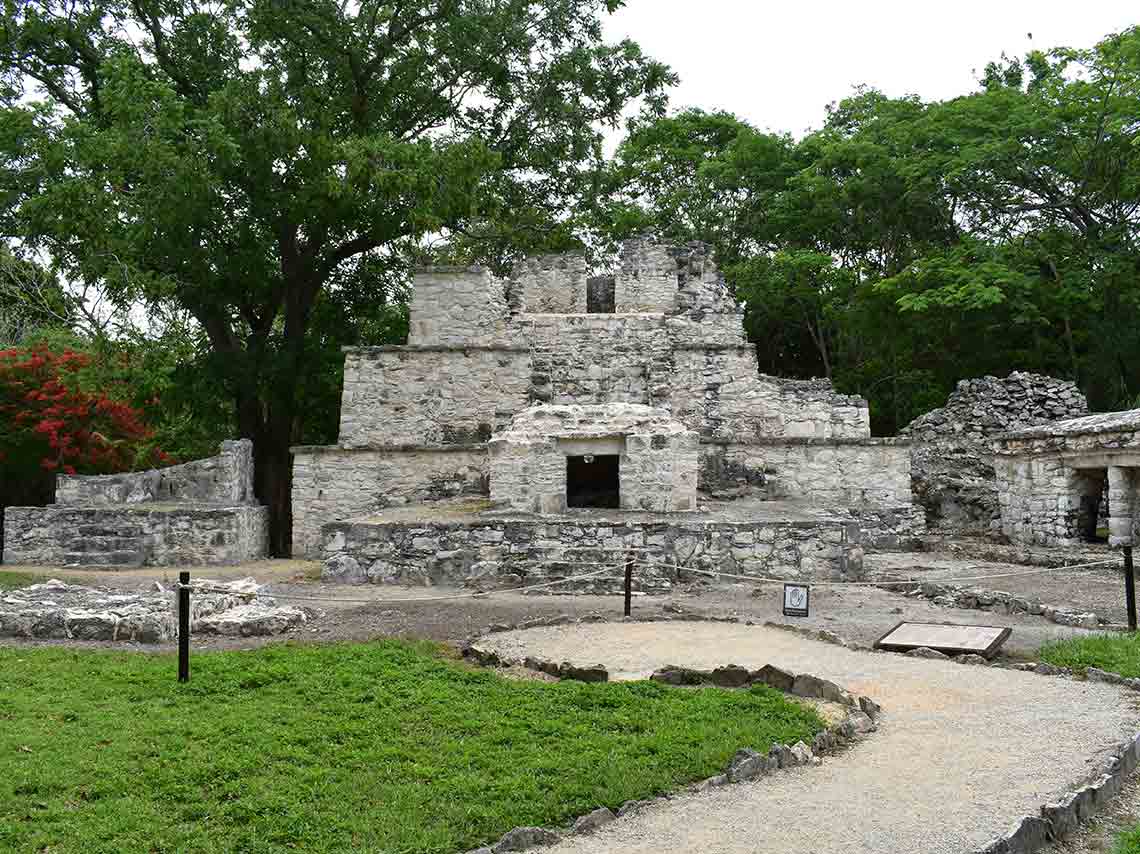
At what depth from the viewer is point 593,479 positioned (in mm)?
15336

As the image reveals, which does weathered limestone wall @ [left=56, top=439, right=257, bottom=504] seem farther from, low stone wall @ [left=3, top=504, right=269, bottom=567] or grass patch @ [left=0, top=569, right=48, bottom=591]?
grass patch @ [left=0, top=569, right=48, bottom=591]

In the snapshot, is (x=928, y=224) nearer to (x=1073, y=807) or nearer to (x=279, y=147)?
(x=279, y=147)

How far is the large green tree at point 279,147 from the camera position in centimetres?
1357

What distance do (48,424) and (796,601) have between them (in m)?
12.4

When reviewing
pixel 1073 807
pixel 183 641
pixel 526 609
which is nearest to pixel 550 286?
pixel 526 609

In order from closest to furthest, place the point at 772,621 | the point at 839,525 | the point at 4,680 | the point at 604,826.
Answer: the point at 604,826, the point at 4,680, the point at 772,621, the point at 839,525

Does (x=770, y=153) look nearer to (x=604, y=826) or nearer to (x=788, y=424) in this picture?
(x=788, y=424)

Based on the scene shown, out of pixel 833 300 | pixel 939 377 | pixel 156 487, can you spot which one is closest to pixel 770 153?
pixel 833 300

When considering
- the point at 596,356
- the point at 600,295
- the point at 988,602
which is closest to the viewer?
the point at 988,602

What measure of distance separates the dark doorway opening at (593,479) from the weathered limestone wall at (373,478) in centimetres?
140

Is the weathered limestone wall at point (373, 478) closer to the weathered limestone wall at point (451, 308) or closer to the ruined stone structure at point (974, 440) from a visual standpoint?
the weathered limestone wall at point (451, 308)

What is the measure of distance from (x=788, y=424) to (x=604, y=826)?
12468 millimetres

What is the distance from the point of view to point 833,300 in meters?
23.1

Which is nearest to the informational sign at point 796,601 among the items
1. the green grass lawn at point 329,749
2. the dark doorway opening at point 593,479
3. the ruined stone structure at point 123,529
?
the green grass lawn at point 329,749
